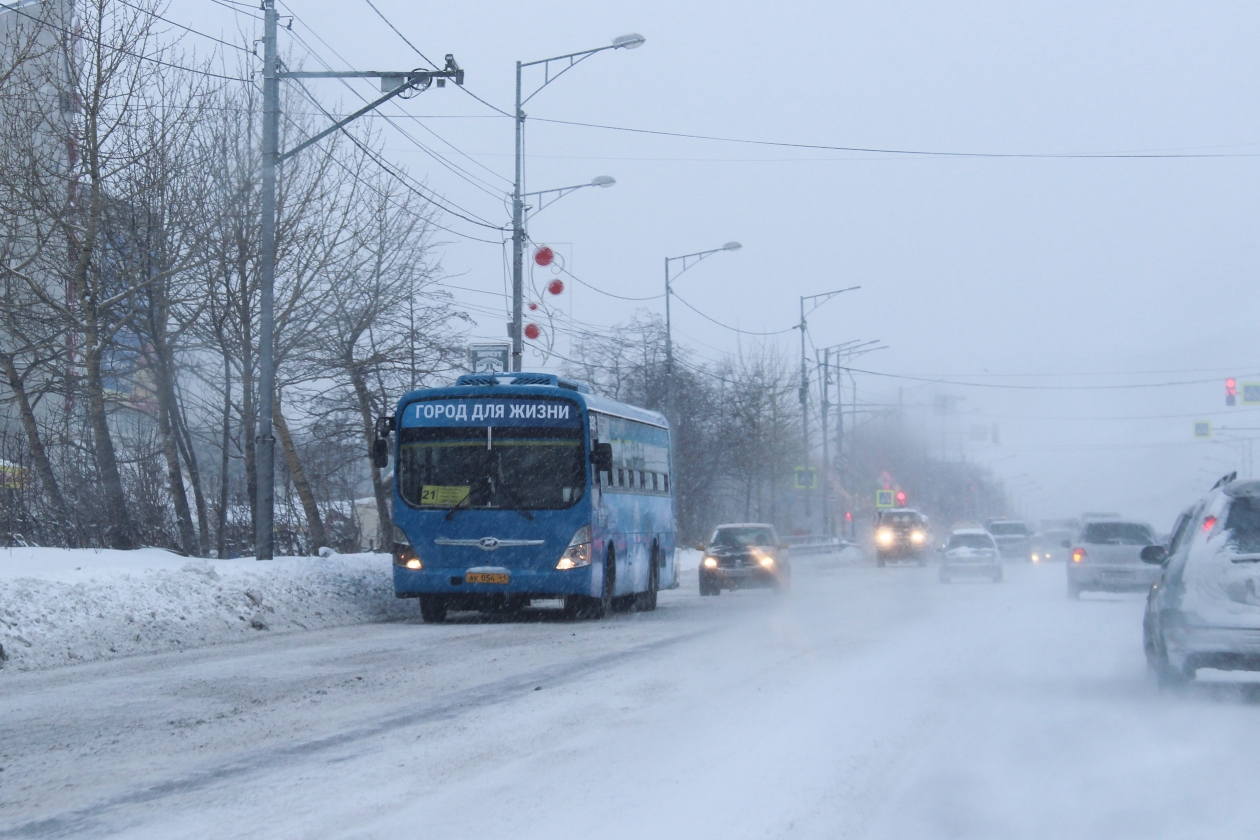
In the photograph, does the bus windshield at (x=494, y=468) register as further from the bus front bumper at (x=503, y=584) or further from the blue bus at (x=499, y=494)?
the bus front bumper at (x=503, y=584)

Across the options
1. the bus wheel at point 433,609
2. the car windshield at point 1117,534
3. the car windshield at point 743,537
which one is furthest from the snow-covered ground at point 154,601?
the car windshield at point 1117,534

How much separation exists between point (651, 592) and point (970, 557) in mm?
15817

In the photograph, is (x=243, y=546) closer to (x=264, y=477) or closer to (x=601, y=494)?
(x=264, y=477)

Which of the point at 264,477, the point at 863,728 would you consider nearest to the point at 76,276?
the point at 264,477

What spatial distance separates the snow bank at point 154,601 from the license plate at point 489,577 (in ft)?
6.61

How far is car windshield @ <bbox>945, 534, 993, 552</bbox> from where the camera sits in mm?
37594

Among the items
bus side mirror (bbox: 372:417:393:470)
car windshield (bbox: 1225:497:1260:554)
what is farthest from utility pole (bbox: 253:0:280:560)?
car windshield (bbox: 1225:497:1260:554)

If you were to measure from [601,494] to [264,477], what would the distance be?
4.94 m

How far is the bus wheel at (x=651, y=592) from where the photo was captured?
23328mm

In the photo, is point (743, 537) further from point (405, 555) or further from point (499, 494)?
point (405, 555)

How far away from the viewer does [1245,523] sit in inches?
399

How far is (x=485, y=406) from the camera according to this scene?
1934cm

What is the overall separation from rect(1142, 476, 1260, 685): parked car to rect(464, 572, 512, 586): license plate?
381 inches

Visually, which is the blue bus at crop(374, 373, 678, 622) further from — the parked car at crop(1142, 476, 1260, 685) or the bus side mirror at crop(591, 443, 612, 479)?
the parked car at crop(1142, 476, 1260, 685)
